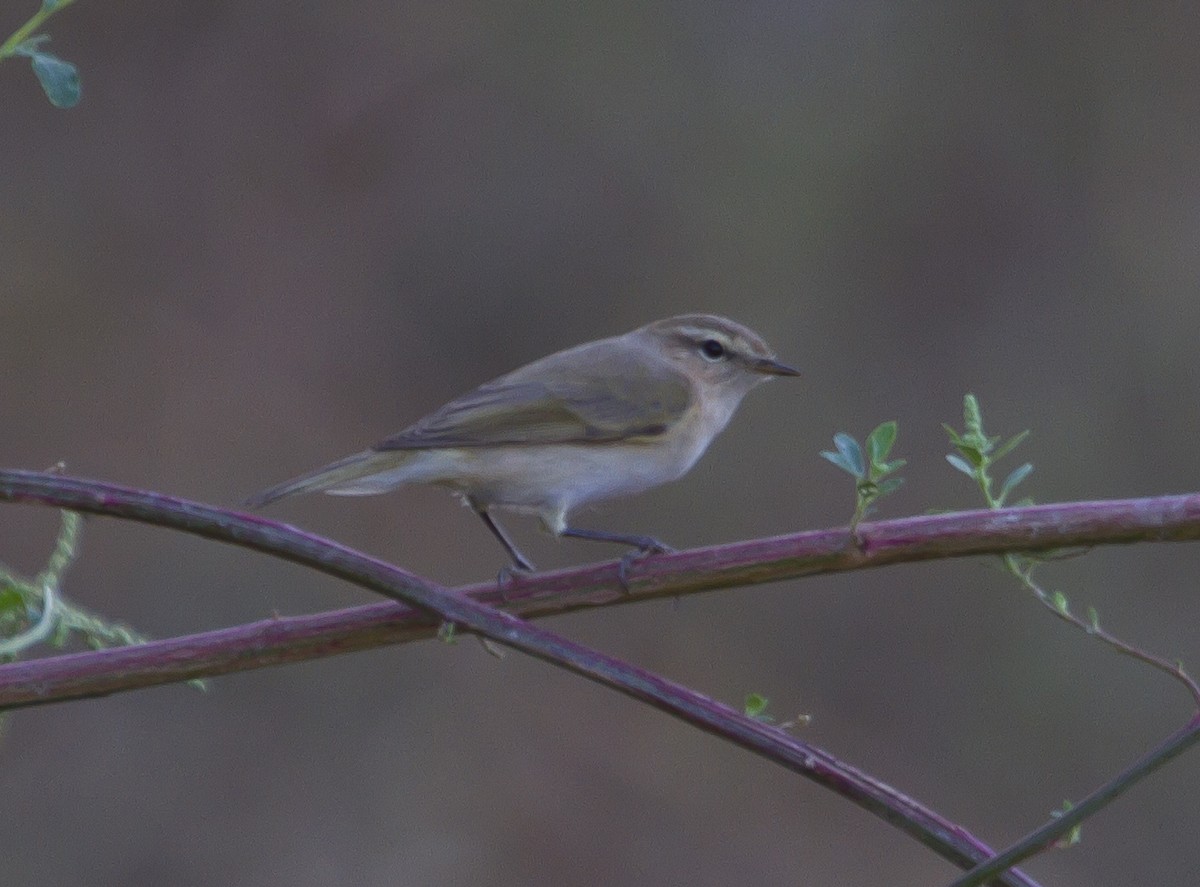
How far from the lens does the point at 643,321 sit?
26.6 feet

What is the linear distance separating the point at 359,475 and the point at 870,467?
5.64 ft

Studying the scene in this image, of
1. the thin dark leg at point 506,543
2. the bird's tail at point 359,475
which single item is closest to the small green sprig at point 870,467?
the thin dark leg at point 506,543

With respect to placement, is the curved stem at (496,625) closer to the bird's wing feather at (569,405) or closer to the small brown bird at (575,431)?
the small brown bird at (575,431)

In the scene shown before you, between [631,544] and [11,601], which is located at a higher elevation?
[631,544]

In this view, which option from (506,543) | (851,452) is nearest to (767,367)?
(506,543)

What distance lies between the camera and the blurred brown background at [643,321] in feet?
23.8

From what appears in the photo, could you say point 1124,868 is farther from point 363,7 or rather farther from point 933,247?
point 363,7

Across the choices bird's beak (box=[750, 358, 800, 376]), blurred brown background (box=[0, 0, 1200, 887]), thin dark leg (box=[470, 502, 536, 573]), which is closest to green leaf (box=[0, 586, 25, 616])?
thin dark leg (box=[470, 502, 536, 573])

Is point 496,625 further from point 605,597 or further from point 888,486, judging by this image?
point 888,486

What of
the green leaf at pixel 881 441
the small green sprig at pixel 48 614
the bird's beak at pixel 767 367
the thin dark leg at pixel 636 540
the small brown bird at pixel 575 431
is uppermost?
the bird's beak at pixel 767 367

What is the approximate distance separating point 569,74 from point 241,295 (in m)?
2.31

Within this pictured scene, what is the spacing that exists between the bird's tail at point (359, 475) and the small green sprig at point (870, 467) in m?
1.40

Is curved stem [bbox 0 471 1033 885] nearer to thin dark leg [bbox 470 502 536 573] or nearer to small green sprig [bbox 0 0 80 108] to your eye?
small green sprig [bbox 0 0 80 108]

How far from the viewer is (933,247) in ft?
27.5
